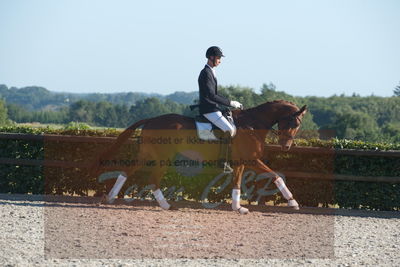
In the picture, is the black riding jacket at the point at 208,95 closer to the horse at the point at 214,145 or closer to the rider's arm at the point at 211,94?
the rider's arm at the point at 211,94

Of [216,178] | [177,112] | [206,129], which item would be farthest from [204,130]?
[177,112]

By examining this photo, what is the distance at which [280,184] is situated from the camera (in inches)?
416

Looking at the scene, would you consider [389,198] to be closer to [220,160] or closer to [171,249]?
[220,160]

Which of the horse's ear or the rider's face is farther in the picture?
the horse's ear

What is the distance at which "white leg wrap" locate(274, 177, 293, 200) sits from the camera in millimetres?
10570

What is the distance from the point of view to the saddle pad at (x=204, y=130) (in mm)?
10086

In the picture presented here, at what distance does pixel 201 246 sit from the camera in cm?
770

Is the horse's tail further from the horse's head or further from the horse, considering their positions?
the horse's head

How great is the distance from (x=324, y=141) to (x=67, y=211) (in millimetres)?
5383

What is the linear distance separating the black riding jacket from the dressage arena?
76.8 inches

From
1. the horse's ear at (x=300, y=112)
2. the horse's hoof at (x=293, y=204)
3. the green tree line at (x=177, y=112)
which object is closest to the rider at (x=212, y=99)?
the horse's ear at (x=300, y=112)

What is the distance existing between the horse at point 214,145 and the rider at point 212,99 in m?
0.36

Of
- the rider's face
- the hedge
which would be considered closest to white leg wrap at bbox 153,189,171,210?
the hedge

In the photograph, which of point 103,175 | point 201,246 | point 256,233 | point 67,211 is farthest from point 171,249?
point 103,175
